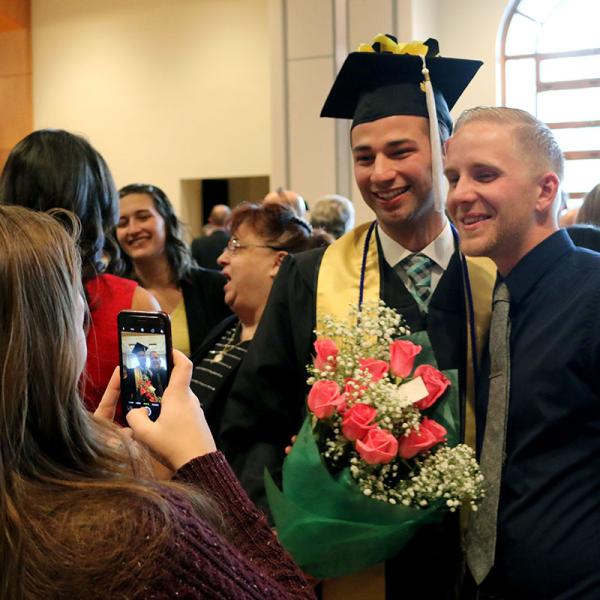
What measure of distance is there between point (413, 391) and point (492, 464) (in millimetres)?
218

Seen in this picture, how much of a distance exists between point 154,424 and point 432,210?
111 cm

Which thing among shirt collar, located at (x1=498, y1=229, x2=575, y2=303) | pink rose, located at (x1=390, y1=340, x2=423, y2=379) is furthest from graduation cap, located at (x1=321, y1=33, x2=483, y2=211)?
pink rose, located at (x1=390, y1=340, x2=423, y2=379)

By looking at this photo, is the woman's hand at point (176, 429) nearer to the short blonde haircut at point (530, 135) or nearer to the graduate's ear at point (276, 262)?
the short blonde haircut at point (530, 135)

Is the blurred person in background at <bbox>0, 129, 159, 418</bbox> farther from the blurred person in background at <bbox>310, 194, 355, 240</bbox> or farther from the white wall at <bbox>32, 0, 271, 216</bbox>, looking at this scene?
the white wall at <bbox>32, 0, 271, 216</bbox>

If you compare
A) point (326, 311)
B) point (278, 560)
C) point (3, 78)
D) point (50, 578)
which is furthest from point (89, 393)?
point (3, 78)

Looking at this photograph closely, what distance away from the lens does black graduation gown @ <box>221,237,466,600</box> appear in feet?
6.54

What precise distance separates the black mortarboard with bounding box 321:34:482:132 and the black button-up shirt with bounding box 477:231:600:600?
69 cm

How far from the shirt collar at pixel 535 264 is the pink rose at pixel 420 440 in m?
0.33

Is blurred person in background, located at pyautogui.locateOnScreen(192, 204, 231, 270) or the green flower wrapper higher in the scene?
blurred person in background, located at pyautogui.locateOnScreen(192, 204, 231, 270)

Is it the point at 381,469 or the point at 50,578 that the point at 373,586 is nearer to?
the point at 381,469

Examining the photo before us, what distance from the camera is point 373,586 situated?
189 cm

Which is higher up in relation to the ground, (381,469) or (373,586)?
(381,469)

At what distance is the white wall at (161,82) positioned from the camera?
1134cm

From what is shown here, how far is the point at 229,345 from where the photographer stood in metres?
2.99
